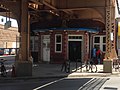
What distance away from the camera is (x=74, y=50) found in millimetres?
37562

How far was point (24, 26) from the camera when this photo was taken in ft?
74.8

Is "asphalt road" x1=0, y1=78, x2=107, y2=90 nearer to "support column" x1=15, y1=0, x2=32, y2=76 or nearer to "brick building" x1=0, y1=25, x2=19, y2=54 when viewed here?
"support column" x1=15, y1=0, x2=32, y2=76

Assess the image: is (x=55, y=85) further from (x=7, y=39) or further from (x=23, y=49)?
(x=7, y=39)

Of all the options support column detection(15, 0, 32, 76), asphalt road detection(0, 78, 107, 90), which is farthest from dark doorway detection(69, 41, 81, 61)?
asphalt road detection(0, 78, 107, 90)

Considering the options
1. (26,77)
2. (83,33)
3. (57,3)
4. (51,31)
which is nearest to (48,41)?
(51,31)

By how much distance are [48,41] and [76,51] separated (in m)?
3.34

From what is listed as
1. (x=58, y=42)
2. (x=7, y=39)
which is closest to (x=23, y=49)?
(x=58, y=42)

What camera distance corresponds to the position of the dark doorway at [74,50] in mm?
37562

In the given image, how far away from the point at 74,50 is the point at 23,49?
15342 millimetres

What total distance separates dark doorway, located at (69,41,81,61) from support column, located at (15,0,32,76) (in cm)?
1512

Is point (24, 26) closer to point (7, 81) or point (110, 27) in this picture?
point (7, 81)

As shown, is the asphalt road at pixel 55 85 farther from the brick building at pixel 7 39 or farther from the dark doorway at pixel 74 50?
the brick building at pixel 7 39

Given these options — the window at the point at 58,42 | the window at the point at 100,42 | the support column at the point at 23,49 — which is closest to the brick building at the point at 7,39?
the window at the point at 100,42

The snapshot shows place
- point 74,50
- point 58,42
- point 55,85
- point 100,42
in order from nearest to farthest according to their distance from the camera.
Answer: point 55,85
point 58,42
point 74,50
point 100,42
